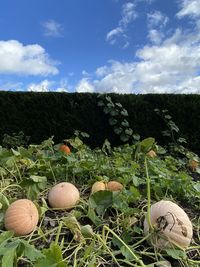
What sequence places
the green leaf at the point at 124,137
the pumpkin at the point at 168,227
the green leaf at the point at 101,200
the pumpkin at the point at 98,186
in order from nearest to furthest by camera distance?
the pumpkin at the point at 168,227 → the green leaf at the point at 101,200 → the pumpkin at the point at 98,186 → the green leaf at the point at 124,137

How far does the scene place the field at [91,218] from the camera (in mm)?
1435

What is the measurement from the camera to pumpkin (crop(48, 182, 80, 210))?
1.79 meters

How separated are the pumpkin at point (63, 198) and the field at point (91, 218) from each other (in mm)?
28

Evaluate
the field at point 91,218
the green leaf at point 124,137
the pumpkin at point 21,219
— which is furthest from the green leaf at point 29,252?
the green leaf at point 124,137

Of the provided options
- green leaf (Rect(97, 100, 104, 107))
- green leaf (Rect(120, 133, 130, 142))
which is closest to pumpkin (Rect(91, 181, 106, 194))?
green leaf (Rect(120, 133, 130, 142))

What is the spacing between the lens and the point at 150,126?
6555 millimetres

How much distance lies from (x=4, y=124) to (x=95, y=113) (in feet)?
4.57

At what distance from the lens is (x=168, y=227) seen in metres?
1.57

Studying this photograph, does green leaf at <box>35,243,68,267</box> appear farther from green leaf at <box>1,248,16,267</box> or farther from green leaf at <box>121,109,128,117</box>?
green leaf at <box>121,109,128,117</box>

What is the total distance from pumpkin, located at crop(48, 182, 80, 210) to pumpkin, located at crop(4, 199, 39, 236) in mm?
156

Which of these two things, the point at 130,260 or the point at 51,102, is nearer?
the point at 130,260

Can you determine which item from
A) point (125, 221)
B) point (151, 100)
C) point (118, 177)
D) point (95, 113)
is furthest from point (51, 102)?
point (125, 221)

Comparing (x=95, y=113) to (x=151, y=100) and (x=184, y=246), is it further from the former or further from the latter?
(x=184, y=246)

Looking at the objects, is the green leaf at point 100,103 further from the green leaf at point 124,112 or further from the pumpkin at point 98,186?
the pumpkin at point 98,186
